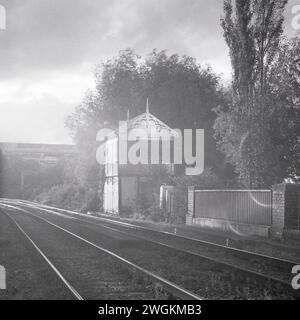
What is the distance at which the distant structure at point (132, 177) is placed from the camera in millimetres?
35906

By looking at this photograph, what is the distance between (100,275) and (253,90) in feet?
60.4

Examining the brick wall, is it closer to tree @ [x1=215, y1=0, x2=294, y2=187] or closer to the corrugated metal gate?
the corrugated metal gate

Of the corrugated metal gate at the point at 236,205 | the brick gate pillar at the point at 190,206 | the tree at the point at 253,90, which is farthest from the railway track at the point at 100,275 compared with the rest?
the tree at the point at 253,90

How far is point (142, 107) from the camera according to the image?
49750 mm

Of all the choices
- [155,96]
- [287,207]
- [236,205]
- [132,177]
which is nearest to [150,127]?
[132,177]

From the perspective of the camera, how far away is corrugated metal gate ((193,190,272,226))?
20.0 meters

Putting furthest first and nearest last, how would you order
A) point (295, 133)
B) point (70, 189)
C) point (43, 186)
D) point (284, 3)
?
point (43, 186), point (70, 189), point (295, 133), point (284, 3)

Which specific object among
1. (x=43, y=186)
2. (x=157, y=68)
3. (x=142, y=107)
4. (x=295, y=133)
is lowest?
(x=43, y=186)

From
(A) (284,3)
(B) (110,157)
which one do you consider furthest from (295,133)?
(B) (110,157)

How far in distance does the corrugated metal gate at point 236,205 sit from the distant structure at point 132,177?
30.6ft

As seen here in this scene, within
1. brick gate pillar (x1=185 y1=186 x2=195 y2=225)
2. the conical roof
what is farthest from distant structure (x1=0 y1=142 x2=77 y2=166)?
brick gate pillar (x1=185 y1=186 x2=195 y2=225)
